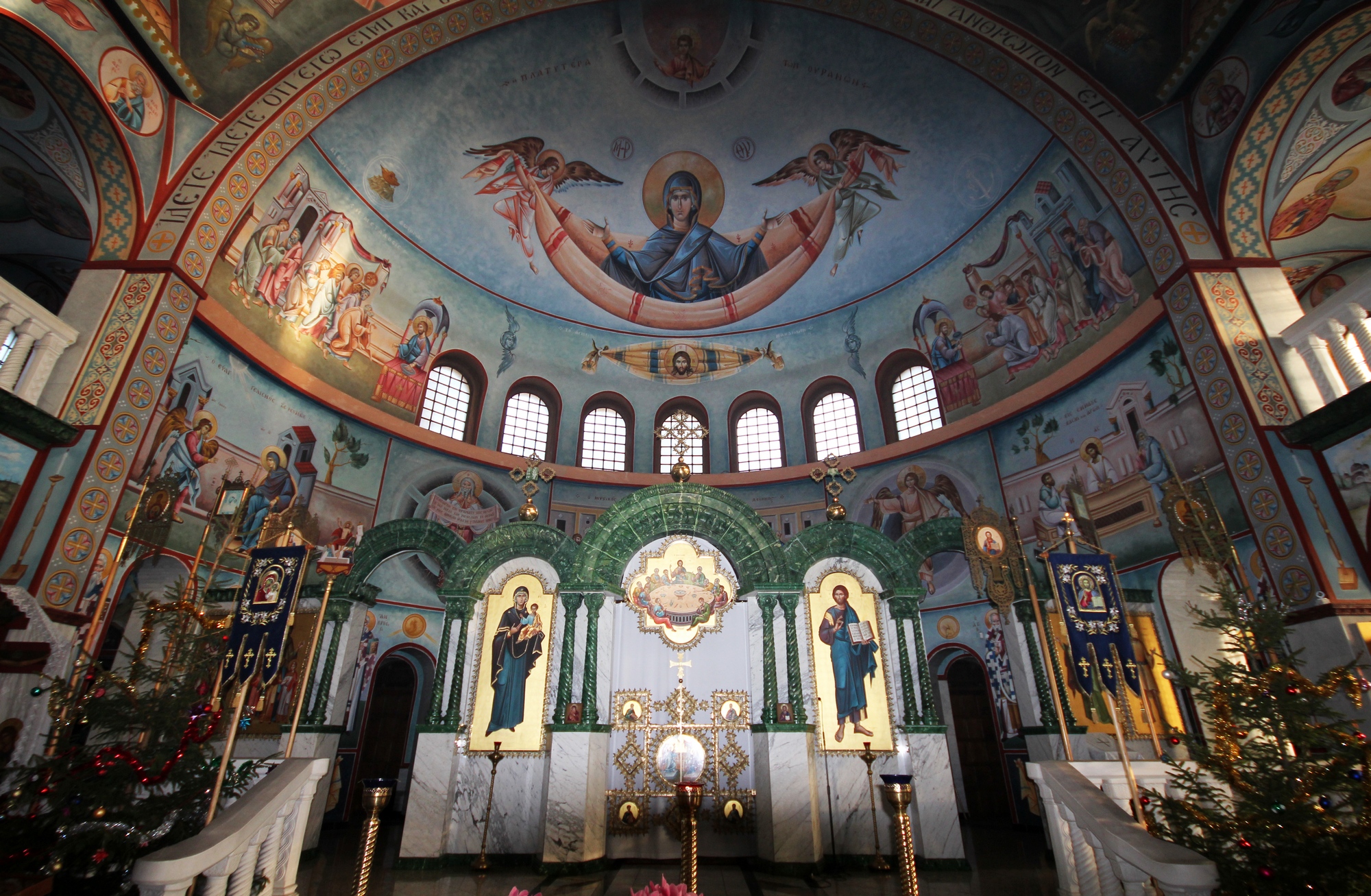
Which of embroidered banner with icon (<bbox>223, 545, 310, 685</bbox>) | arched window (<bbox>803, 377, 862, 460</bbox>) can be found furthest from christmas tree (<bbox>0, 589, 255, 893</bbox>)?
arched window (<bbox>803, 377, 862, 460</bbox>)

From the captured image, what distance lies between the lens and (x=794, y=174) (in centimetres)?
1686

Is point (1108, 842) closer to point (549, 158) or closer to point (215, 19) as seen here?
point (215, 19)

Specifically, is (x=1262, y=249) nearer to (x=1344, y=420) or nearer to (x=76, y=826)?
(x=1344, y=420)

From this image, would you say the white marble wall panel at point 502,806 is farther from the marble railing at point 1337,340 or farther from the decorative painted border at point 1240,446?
the marble railing at point 1337,340

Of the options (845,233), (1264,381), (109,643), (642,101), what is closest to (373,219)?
(642,101)

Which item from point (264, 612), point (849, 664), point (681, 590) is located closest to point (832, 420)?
point (681, 590)

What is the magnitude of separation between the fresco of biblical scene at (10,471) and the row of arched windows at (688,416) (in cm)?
873

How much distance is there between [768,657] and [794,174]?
12728 mm

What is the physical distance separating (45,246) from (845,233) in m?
17.4

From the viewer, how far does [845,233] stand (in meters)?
17.2

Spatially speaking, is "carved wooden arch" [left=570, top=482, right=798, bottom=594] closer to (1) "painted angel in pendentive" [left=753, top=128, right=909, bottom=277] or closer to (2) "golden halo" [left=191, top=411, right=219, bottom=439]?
(2) "golden halo" [left=191, top=411, right=219, bottom=439]

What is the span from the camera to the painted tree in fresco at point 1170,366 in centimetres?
1107

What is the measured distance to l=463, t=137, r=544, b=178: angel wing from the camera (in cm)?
1549

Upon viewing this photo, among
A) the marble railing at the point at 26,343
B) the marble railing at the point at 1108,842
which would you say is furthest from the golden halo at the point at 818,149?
the marble railing at the point at 26,343
